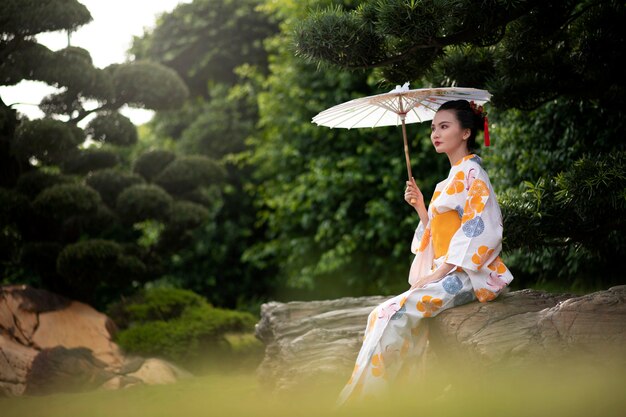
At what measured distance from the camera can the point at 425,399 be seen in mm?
3730

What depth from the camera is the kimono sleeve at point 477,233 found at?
3725 mm

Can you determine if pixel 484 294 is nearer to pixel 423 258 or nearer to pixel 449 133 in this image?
pixel 423 258

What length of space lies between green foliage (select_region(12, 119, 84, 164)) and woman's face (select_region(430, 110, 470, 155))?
12.7 feet

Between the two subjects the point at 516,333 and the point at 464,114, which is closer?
the point at 516,333

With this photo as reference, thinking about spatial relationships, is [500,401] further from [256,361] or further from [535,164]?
[256,361]

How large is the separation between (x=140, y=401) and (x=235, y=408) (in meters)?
0.93

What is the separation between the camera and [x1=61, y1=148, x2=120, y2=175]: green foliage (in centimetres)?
753

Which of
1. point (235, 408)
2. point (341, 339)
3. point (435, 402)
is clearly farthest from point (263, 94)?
point (435, 402)

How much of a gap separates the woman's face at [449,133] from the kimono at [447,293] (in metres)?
0.22

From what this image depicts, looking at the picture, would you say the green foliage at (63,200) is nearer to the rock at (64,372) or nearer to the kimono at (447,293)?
the rock at (64,372)

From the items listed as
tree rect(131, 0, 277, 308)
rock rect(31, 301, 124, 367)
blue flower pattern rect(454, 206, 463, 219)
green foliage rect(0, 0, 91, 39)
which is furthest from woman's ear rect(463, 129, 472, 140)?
tree rect(131, 0, 277, 308)

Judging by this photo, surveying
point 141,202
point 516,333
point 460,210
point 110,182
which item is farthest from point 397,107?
point 110,182

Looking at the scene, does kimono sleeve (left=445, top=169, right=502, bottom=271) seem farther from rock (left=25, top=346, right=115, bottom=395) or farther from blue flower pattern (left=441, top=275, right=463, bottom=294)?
rock (left=25, top=346, right=115, bottom=395)

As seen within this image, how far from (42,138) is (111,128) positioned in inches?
43.7
